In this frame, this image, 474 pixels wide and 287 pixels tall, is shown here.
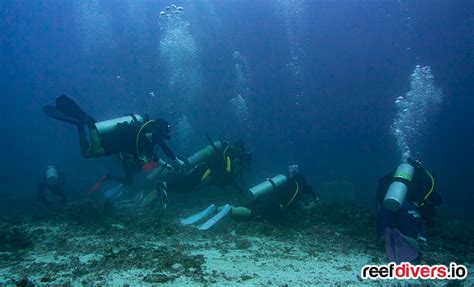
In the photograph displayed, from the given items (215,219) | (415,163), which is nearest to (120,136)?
(215,219)

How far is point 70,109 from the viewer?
23.4 ft

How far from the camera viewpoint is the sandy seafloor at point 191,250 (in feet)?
13.2

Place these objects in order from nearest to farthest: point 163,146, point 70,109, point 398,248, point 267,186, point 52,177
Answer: point 398,248
point 70,109
point 163,146
point 267,186
point 52,177

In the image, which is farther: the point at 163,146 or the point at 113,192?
the point at 113,192

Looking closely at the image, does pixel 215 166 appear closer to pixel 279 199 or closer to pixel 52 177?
pixel 279 199

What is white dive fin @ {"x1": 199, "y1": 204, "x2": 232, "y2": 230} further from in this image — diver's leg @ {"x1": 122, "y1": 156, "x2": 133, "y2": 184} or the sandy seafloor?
diver's leg @ {"x1": 122, "y1": 156, "x2": 133, "y2": 184}

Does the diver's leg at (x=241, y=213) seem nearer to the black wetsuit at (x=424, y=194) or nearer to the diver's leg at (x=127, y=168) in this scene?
the diver's leg at (x=127, y=168)

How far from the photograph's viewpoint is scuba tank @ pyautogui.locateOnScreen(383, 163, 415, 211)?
505cm

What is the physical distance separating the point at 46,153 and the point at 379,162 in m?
46.1

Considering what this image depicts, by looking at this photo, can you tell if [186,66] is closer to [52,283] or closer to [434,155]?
[52,283]

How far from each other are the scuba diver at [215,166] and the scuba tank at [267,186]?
1.18 metres

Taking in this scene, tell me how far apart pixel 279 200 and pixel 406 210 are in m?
2.89

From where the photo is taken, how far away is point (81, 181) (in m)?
18.1

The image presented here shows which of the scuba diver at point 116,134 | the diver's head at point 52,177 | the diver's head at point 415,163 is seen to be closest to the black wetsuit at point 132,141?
the scuba diver at point 116,134
